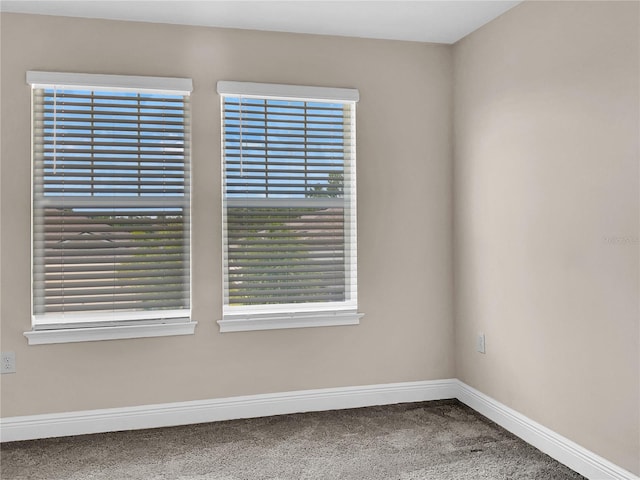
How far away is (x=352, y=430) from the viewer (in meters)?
3.33

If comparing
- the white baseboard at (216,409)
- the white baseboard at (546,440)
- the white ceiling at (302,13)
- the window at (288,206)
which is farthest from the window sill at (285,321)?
the white ceiling at (302,13)

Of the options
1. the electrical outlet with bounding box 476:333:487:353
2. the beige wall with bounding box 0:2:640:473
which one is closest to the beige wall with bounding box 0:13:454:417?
the beige wall with bounding box 0:2:640:473

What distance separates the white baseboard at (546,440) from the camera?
2.59 meters

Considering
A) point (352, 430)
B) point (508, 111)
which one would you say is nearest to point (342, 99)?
point (508, 111)

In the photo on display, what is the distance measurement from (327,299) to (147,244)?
1.21 m

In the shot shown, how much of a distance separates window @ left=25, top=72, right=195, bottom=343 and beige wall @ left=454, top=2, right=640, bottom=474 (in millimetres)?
1846

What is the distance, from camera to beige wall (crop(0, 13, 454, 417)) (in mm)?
3215

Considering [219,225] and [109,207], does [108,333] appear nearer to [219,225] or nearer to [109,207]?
[109,207]

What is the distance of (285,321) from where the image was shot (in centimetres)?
359

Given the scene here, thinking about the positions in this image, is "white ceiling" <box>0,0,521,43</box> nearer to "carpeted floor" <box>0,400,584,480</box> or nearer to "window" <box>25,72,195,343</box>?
"window" <box>25,72,195,343</box>

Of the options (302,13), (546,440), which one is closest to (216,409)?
(546,440)

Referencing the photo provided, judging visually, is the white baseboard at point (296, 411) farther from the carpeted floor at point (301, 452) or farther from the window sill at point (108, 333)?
the window sill at point (108, 333)

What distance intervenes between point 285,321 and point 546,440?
64.6 inches

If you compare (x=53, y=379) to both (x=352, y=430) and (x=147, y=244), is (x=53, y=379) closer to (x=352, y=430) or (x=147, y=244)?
(x=147, y=244)
